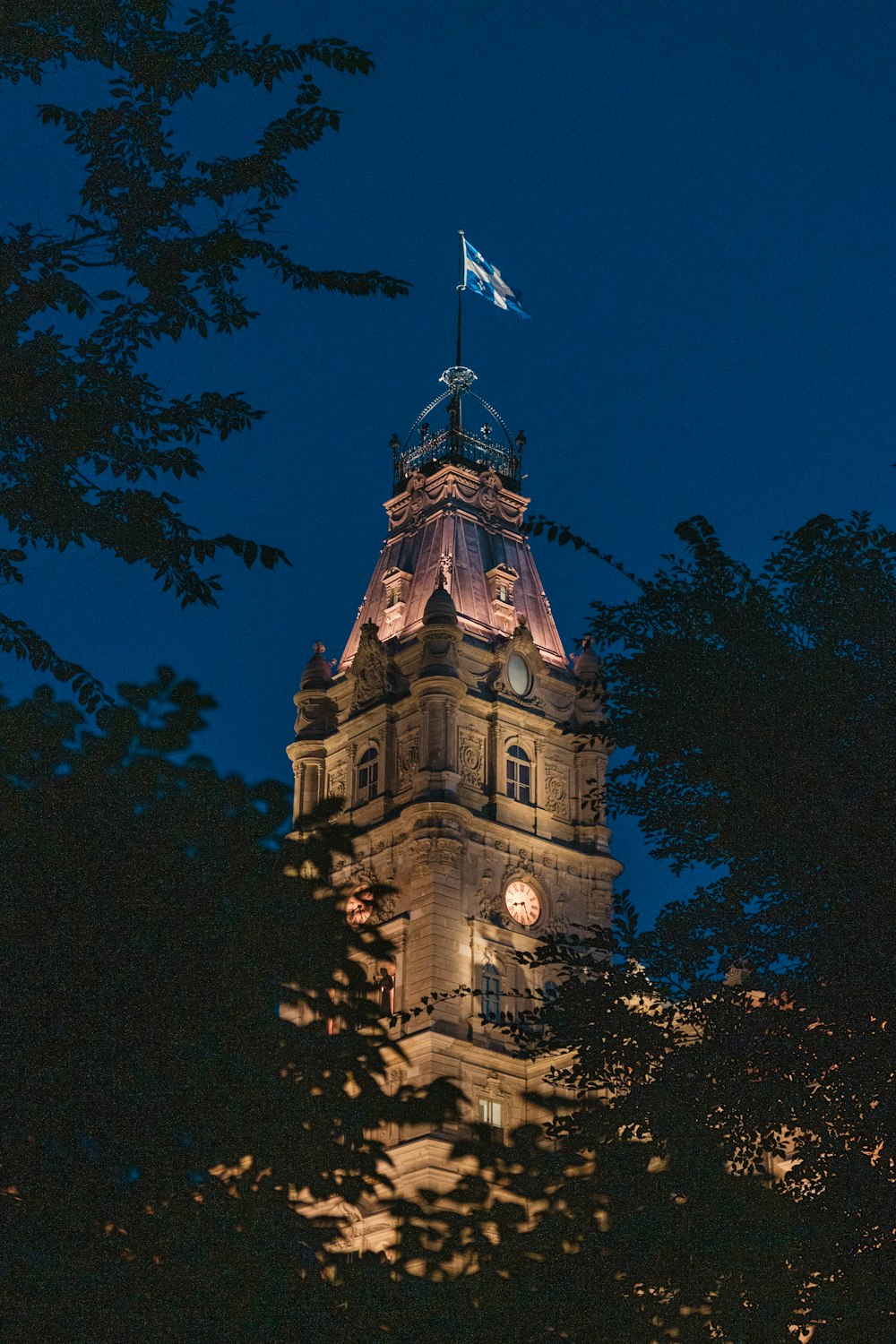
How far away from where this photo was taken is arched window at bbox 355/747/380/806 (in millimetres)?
64875

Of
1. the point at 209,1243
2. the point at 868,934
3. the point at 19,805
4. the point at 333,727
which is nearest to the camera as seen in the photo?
the point at 209,1243

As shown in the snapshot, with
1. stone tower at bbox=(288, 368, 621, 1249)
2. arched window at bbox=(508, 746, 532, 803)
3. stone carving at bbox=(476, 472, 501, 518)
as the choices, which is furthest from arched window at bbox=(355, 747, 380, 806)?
stone carving at bbox=(476, 472, 501, 518)

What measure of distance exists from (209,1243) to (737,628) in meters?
13.0

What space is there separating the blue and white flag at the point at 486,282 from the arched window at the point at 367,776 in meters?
21.3

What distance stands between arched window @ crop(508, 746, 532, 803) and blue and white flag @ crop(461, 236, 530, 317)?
20505 mm

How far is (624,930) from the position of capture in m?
22.1

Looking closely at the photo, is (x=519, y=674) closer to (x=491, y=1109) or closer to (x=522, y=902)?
(x=522, y=902)

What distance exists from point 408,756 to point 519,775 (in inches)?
175

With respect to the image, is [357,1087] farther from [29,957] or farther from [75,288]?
[75,288]

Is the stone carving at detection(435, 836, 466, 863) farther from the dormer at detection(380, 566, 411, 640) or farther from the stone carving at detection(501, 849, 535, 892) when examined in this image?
the dormer at detection(380, 566, 411, 640)

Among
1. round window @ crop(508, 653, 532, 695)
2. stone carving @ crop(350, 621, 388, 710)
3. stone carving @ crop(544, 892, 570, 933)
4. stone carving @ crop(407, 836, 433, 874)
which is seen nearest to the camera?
stone carving @ crop(407, 836, 433, 874)

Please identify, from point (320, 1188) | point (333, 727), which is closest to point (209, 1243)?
point (320, 1188)

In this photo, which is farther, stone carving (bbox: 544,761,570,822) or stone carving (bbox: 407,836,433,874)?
stone carving (bbox: 544,761,570,822)

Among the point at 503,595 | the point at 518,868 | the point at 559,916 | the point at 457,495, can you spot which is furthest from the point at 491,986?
A: the point at 457,495
